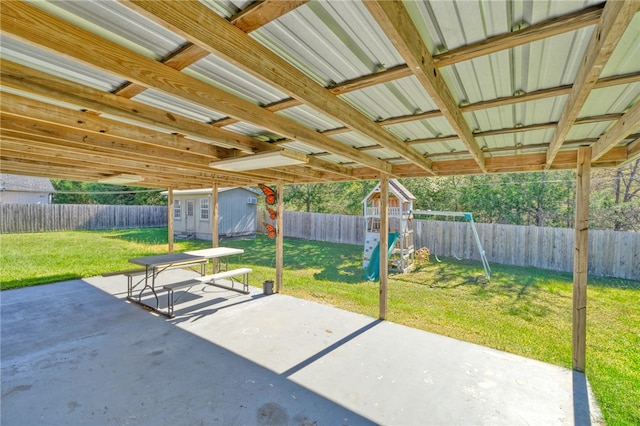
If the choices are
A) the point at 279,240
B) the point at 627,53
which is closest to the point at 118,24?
the point at 627,53

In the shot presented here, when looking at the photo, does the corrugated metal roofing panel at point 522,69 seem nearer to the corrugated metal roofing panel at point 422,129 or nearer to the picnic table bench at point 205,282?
the corrugated metal roofing panel at point 422,129

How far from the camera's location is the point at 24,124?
106 inches

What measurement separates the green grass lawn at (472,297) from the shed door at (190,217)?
15.1ft

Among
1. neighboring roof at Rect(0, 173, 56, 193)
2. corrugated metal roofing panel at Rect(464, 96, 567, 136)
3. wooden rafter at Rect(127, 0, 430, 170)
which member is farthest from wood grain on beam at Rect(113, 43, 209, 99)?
neighboring roof at Rect(0, 173, 56, 193)

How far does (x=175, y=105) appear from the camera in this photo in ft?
7.51

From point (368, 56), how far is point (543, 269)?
404 inches

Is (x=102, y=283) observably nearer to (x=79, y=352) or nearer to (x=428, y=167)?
(x=79, y=352)

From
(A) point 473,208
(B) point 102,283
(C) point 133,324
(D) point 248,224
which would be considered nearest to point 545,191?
(A) point 473,208

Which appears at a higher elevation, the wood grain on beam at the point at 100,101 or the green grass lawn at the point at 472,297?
the wood grain on beam at the point at 100,101

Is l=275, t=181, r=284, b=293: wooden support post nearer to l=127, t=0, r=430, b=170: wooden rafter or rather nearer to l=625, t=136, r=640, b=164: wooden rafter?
l=127, t=0, r=430, b=170: wooden rafter

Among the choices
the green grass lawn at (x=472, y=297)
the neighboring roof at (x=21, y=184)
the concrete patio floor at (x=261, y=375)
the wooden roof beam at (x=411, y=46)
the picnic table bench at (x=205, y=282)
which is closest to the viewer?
the wooden roof beam at (x=411, y=46)

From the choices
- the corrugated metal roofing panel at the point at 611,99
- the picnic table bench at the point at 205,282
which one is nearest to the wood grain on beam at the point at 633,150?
the corrugated metal roofing panel at the point at 611,99

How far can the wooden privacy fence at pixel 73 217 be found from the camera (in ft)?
47.4

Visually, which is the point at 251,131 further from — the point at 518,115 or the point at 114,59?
the point at 518,115
